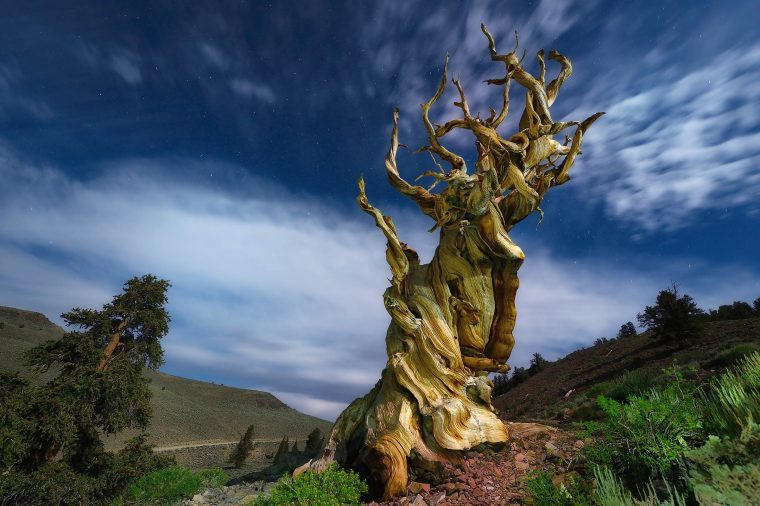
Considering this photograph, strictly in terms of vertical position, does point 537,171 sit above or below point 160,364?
above

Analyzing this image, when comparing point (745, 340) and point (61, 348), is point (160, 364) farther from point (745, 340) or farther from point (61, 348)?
point (745, 340)

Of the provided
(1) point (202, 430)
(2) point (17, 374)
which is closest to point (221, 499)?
(2) point (17, 374)

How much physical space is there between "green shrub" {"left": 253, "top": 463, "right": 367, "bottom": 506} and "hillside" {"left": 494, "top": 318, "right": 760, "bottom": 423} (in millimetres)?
10414

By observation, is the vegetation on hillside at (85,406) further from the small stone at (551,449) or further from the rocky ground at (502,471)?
the small stone at (551,449)

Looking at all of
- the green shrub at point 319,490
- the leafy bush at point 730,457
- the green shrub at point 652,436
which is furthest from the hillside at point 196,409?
the leafy bush at point 730,457

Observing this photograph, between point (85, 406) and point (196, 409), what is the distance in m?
47.8

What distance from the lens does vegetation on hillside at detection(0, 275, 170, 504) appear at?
35.0ft

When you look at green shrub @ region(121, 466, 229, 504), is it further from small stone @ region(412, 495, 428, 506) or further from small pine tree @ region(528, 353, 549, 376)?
small pine tree @ region(528, 353, 549, 376)

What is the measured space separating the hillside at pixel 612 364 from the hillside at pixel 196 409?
2774 cm

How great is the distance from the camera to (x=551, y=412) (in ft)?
45.3

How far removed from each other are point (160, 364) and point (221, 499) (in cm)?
791

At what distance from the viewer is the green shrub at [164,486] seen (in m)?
12.4

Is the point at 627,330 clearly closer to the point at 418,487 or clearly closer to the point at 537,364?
the point at 537,364

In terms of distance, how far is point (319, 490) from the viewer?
18.4 feet
